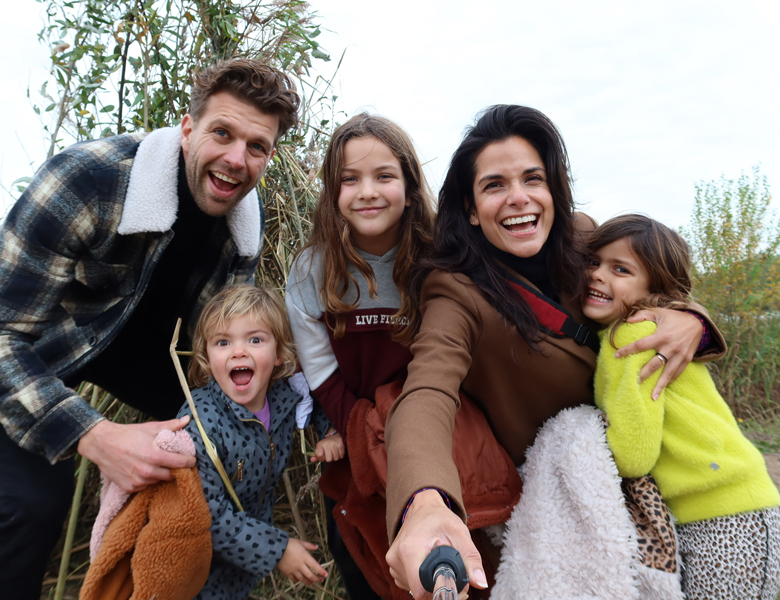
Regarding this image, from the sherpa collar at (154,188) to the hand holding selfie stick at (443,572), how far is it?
1711mm

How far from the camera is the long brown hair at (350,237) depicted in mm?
1823

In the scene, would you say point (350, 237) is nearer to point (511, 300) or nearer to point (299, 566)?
point (511, 300)

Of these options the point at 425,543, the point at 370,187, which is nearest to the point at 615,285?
the point at 370,187

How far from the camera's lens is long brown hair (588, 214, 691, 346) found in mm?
1611

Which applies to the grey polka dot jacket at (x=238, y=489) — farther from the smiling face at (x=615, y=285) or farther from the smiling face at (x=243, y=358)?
the smiling face at (x=615, y=285)

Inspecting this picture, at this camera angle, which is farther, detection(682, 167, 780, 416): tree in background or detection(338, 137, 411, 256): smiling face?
detection(682, 167, 780, 416): tree in background

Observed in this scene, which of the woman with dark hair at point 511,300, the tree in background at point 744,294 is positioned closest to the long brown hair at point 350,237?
the woman with dark hair at point 511,300

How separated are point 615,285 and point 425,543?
1.13 metres

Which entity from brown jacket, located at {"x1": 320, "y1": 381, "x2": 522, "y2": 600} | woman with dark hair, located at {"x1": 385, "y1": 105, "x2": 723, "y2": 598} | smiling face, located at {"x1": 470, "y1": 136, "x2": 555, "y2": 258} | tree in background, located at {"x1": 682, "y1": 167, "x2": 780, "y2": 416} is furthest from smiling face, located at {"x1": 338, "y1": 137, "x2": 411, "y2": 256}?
tree in background, located at {"x1": 682, "y1": 167, "x2": 780, "y2": 416}

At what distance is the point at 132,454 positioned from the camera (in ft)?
5.06

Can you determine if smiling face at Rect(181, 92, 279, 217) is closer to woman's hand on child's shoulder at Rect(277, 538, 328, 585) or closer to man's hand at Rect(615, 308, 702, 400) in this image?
woman's hand on child's shoulder at Rect(277, 538, 328, 585)

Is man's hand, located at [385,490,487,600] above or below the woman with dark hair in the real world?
below

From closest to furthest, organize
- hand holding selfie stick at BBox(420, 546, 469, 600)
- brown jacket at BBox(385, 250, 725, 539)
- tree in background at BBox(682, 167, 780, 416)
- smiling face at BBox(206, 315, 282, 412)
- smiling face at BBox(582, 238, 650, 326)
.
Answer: hand holding selfie stick at BBox(420, 546, 469, 600), brown jacket at BBox(385, 250, 725, 539), smiling face at BBox(582, 238, 650, 326), smiling face at BBox(206, 315, 282, 412), tree in background at BBox(682, 167, 780, 416)

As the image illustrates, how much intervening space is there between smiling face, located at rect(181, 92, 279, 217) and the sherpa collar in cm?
7
